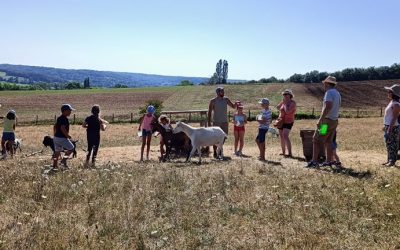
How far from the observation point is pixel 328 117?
9695mm

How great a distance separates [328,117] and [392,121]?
6.38ft

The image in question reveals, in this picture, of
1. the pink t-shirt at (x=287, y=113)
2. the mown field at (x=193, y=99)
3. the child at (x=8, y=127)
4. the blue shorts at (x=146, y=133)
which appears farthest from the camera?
the mown field at (x=193, y=99)

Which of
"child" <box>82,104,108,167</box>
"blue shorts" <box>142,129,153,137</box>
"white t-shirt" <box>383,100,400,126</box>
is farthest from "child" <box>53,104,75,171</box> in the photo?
"white t-shirt" <box>383,100,400,126</box>

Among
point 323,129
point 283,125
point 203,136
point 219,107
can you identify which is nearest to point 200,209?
point 323,129

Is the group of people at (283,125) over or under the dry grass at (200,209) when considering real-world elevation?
over

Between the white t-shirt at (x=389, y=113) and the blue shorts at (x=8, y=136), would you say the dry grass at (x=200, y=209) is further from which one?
the blue shorts at (x=8, y=136)

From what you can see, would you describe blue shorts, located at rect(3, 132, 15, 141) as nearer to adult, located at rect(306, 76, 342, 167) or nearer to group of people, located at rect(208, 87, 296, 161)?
group of people, located at rect(208, 87, 296, 161)

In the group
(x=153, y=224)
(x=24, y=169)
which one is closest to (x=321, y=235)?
(x=153, y=224)

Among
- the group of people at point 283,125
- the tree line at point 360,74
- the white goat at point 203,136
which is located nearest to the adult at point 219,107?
the group of people at point 283,125

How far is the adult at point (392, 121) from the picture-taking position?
33.9 feet

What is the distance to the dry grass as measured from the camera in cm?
528

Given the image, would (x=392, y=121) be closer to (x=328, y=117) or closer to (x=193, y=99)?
(x=328, y=117)

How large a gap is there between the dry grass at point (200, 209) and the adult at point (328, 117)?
0.73m

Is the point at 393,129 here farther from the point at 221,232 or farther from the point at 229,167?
the point at 221,232
